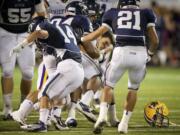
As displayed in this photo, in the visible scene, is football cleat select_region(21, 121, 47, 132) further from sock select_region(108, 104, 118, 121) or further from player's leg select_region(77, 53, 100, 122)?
player's leg select_region(77, 53, 100, 122)

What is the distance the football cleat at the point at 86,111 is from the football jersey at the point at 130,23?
4.19 feet

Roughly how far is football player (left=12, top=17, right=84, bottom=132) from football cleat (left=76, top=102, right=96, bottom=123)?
939mm

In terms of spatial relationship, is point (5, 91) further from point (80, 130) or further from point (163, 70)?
point (163, 70)

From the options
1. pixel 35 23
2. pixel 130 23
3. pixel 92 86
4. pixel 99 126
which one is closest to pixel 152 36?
pixel 130 23

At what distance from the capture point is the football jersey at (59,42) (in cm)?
931

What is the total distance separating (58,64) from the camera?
936cm

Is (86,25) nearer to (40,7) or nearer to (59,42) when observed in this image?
(40,7)

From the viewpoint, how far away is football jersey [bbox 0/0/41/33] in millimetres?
10484

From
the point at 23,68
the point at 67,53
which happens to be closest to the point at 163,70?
the point at 23,68

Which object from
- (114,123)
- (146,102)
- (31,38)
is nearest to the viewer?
(31,38)

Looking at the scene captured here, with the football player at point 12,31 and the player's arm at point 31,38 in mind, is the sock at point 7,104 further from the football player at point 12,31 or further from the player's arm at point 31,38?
the player's arm at point 31,38

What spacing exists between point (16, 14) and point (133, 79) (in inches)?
84.3

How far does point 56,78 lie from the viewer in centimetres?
922

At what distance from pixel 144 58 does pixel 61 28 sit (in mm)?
1120
